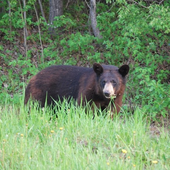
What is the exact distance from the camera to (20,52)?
1271 cm

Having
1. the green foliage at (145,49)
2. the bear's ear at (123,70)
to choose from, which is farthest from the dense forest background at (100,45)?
the bear's ear at (123,70)

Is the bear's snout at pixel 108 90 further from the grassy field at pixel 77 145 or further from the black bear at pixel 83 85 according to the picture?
the grassy field at pixel 77 145

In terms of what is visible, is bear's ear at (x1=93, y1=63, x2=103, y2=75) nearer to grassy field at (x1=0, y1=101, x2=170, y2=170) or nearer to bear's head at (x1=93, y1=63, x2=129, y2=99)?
bear's head at (x1=93, y1=63, x2=129, y2=99)

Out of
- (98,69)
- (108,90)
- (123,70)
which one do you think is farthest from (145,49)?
(108,90)

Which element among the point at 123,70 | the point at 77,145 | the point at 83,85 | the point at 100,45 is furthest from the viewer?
the point at 100,45

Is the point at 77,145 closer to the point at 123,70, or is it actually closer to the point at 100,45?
the point at 123,70

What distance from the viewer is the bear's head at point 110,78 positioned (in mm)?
6427

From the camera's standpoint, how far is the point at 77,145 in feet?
15.5

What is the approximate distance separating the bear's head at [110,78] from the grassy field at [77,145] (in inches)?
27.5

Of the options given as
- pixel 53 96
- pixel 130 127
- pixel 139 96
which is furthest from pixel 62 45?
pixel 130 127

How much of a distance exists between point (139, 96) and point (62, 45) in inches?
150

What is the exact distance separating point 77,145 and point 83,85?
7.64 ft

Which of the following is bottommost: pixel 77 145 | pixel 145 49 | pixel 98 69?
pixel 77 145

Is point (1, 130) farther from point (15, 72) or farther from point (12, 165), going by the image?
point (15, 72)
